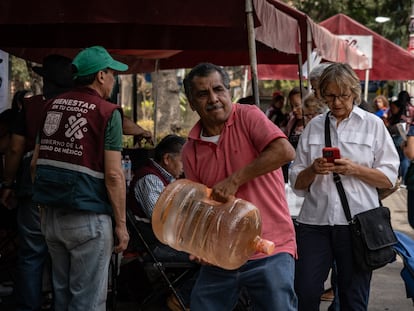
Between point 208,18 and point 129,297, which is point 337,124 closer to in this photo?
point 208,18

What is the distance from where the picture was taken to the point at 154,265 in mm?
5418

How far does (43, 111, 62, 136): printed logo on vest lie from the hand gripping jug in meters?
0.82

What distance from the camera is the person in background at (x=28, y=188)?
16.9 ft

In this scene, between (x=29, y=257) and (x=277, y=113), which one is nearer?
(x=29, y=257)

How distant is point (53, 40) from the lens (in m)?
8.31

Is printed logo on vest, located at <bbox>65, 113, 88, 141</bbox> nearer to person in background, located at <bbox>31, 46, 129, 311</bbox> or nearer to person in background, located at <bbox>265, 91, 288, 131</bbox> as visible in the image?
person in background, located at <bbox>31, 46, 129, 311</bbox>

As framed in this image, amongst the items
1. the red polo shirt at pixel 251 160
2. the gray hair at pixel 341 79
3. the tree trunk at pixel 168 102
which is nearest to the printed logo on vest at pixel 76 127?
the red polo shirt at pixel 251 160

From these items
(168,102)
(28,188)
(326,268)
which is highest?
(28,188)

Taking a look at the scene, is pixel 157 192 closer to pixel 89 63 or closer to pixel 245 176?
pixel 89 63

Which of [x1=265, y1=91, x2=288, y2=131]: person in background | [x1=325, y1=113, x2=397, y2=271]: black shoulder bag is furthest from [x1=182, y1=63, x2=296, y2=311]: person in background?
[x1=265, y1=91, x2=288, y2=131]: person in background

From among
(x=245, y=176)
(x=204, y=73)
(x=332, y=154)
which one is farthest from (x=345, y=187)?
(x=204, y=73)

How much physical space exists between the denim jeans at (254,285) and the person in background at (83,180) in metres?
0.80

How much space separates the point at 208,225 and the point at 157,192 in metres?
2.11

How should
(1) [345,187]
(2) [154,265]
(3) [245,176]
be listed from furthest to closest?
(2) [154,265] → (1) [345,187] → (3) [245,176]
